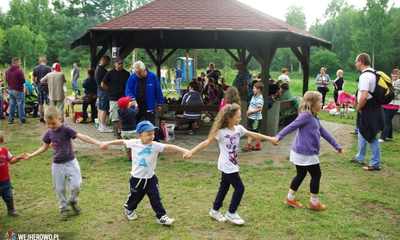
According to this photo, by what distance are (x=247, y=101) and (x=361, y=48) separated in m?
44.2

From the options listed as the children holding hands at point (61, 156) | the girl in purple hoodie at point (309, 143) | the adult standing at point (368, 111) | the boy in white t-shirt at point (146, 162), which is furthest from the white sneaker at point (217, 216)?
the adult standing at point (368, 111)

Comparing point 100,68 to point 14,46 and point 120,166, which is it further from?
point 14,46

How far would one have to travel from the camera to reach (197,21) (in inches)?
335

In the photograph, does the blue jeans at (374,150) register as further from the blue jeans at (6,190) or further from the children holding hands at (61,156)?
the blue jeans at (6,190)

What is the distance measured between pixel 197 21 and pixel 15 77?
599 cm

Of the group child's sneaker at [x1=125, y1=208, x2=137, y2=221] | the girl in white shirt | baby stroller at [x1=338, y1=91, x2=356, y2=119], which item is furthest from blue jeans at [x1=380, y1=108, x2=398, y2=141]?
child's sneaker at [x1=125, y1=208, x2=137, y2=221]

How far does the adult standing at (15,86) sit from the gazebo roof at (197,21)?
215 cm

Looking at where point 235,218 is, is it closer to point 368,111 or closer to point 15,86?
point 368,111

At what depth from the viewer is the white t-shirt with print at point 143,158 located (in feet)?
13.0

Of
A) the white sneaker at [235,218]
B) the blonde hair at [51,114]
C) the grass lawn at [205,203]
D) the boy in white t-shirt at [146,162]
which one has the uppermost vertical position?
the blonde hair at [51,114]

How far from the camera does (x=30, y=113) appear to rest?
44.5 feet

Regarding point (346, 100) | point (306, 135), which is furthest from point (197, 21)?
point (346, 100)

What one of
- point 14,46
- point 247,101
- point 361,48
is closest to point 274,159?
point 247,101

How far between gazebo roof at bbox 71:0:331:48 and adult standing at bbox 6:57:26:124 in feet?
7.04
